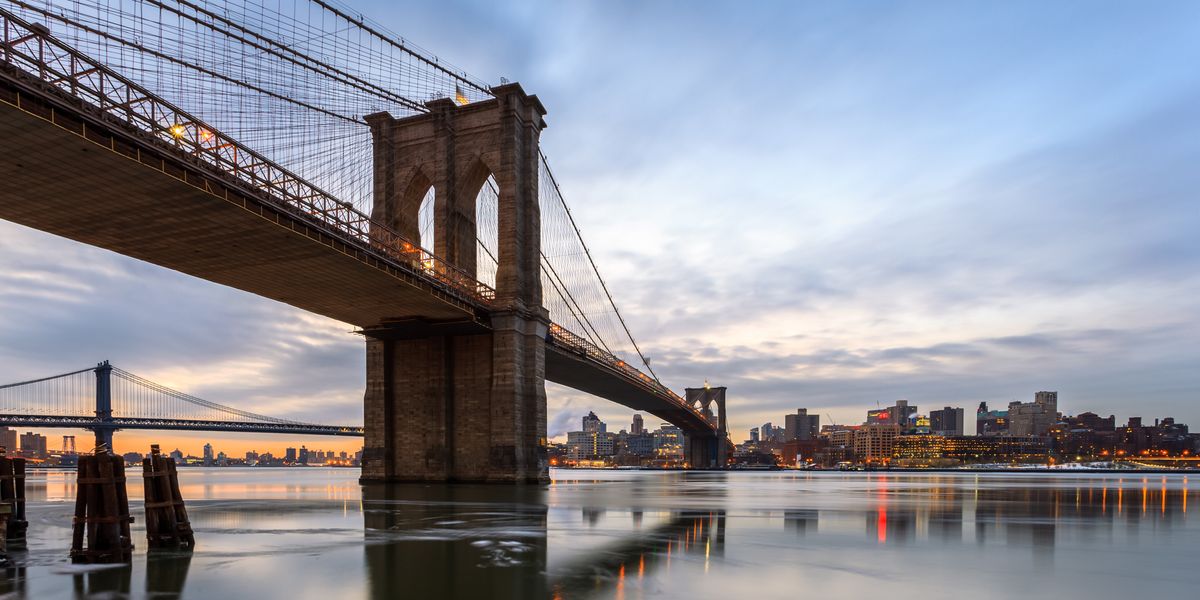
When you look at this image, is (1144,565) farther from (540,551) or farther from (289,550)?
(289,550)

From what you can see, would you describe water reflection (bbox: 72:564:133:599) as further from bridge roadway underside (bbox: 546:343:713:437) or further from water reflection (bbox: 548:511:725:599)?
bridge roadway underside (bbox: 546:343:713:437)

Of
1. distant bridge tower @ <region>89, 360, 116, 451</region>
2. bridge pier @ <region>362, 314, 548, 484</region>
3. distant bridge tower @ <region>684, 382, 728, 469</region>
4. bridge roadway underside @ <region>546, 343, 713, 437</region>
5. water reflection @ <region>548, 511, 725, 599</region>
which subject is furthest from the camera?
distant bridge tower @ <region>684, 382, 728, 469</region>

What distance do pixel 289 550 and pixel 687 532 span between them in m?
9.27

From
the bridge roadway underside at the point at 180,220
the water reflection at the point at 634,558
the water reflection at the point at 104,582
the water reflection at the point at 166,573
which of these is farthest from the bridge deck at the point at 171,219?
the water reflection at the point at 634,558

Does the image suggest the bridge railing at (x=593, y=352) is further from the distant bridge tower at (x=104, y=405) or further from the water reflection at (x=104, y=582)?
the distant bridge tower at (x=104, y=405)

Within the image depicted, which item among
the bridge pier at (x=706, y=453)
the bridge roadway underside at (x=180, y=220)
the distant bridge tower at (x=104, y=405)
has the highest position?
the bridge roadway underside at (x=180, y=220)

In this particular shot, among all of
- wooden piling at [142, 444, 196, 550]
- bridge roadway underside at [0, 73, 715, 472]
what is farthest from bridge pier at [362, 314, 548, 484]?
wooden piling at [142, 444, 196, 550]

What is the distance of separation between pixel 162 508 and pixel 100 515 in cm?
166

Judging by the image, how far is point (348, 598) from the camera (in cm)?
1160

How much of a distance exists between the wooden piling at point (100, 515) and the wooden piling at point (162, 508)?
102 cm

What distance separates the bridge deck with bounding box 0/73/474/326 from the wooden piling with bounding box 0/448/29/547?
10851mm

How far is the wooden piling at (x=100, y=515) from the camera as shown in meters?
15.1

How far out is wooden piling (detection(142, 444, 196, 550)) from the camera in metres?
16.7

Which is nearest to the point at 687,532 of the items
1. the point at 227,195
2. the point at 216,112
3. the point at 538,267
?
the point at 227,195
